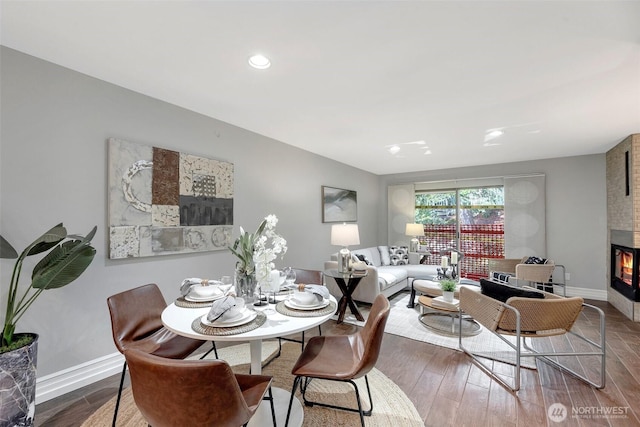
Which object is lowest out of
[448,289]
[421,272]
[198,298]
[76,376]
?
[76,376]

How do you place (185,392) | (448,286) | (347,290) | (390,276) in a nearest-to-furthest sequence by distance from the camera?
(185,392) → (448,286) → (347,290) → (390,276)

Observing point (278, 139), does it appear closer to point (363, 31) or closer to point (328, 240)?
point (328, 240)

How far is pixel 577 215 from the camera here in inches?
189

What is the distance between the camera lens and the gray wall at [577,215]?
15.2ft

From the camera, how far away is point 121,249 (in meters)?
2.35

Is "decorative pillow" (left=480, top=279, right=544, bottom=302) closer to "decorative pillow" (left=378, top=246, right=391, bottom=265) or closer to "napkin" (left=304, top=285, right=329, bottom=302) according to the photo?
"napkin" (left=304, top=285, right=329, bottom=302)

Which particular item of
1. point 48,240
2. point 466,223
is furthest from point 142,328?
point 466,223

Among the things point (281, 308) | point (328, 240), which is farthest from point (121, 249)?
point (328, 240)

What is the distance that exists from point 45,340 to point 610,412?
4.00 meters

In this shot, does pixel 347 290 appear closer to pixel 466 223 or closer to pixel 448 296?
pixel 448 296

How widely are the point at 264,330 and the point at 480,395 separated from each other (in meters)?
1.81

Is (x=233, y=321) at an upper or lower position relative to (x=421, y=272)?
upper

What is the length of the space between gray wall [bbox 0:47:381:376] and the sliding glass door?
4725 millimetres

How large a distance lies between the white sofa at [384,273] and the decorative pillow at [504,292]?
1.55 metres
